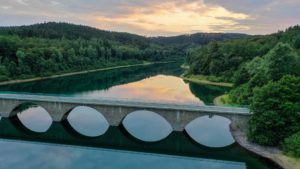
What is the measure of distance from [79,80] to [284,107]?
7590cm

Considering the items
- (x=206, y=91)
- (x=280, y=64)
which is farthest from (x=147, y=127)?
(x=206, y=91)

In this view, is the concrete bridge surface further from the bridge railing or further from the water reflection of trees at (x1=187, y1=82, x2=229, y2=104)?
the water reflection of trees at (x1=187, y1=82, x2=229, y2=104)

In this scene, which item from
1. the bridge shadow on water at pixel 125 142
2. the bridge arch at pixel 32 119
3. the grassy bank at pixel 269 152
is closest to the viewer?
the grassy bank at pixel 269 152

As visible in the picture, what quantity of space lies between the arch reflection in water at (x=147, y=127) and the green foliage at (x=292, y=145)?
1617cm

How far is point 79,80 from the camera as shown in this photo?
10325 centimetres

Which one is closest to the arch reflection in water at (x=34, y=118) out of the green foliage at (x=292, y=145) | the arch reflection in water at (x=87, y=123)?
the arch reflection in water at (x=87, y=123)

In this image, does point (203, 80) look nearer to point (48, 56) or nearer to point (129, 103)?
point (48, 56)

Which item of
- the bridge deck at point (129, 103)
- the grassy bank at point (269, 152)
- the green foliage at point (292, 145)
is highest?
the bridge deck at point (129, 103)

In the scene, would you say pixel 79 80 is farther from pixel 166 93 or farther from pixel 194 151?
pixel 194 151

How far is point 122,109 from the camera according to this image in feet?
150

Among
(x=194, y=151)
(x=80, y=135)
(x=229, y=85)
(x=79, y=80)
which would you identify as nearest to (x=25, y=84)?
(x=79, y=80)

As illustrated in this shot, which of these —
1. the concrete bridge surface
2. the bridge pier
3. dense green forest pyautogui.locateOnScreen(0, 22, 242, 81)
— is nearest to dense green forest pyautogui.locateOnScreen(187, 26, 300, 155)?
the concrete bridge surface

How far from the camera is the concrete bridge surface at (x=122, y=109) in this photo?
42281 millimetres

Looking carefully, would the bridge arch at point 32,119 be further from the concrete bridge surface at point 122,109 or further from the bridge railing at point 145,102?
the bridge railing at point 145,102
